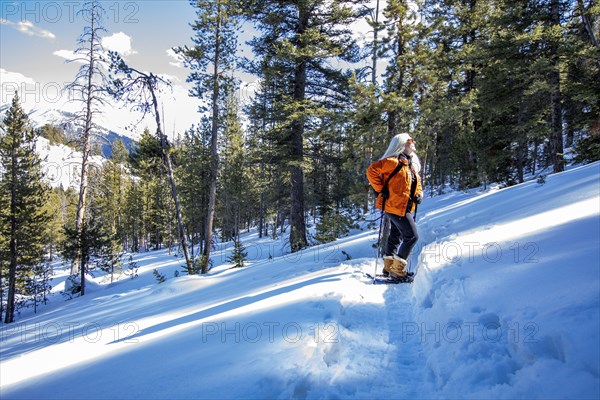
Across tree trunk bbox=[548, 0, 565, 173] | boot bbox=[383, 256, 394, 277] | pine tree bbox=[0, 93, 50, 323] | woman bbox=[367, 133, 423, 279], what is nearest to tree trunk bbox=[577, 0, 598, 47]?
tree trunk bbox=[548, 0, 565, 173]

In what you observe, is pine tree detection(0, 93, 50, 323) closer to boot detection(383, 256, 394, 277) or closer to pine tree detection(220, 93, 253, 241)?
pine tree detection(220, 93, 253, 241)

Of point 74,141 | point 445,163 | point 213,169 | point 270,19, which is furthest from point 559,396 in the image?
point 445,163

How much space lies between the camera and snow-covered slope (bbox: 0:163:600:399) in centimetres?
201

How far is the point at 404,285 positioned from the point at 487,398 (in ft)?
9.76

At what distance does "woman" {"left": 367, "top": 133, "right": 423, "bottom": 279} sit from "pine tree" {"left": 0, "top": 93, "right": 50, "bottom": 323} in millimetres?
22292

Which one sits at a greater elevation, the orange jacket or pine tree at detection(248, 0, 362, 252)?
pine tree at detection(248, 0, 362, 252)

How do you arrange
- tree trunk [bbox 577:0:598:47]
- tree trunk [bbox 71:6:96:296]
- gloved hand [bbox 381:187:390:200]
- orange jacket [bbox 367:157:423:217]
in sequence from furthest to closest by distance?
tree trunk [bbox 71:6:96:296]
tree trunk [bbox 577:0:598:47]
gloved hand [bbox 381:187:390:200]
orange jacket [bbox 367:157:423:217]

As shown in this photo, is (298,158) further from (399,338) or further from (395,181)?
(399,338)

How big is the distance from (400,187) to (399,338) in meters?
2.29

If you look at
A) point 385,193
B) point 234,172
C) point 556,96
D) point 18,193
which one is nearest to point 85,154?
point 18,193

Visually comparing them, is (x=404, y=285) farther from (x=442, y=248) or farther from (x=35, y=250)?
(x=35, y=250)

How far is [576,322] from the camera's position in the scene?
6.12 feet

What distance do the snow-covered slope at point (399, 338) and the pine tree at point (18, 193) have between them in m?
19.4

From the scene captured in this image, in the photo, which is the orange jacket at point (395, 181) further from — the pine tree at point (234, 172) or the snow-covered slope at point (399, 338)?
the pine tree at point (234, 172)
